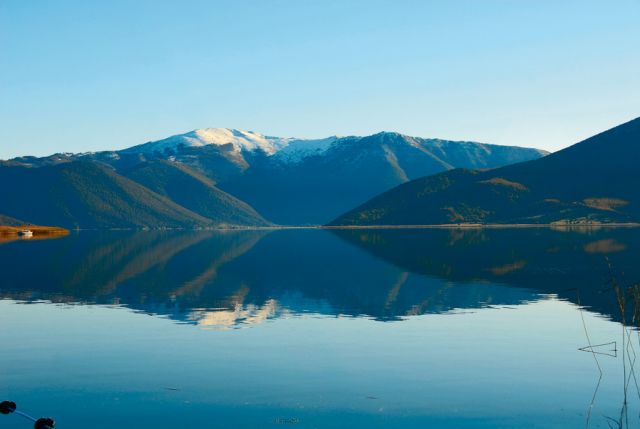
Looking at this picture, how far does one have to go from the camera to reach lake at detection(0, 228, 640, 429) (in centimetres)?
3088

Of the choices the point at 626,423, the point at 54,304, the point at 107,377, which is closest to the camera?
the point at 626,423

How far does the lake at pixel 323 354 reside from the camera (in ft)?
101

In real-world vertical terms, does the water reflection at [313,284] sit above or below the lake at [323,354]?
above

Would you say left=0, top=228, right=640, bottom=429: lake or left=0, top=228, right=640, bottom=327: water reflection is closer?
left=0, top=228, right=640, bottom=429: lake

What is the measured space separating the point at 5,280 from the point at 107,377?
201 ft

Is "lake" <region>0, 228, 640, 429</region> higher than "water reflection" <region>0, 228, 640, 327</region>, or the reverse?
"water reflection" <region>0, 228, 640, 327</region>

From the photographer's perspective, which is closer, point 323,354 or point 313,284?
point 323,354

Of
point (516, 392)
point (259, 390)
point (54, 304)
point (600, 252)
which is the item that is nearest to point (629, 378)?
point (516, 392)

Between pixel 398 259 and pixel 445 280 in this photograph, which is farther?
pixel 398 259

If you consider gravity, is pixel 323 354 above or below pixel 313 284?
below

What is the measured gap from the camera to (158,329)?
52.3 metres

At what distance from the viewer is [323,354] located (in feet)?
140

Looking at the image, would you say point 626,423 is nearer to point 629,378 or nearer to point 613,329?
point 629,378

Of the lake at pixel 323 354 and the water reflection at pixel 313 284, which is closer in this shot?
the lake at pixel 323 354
